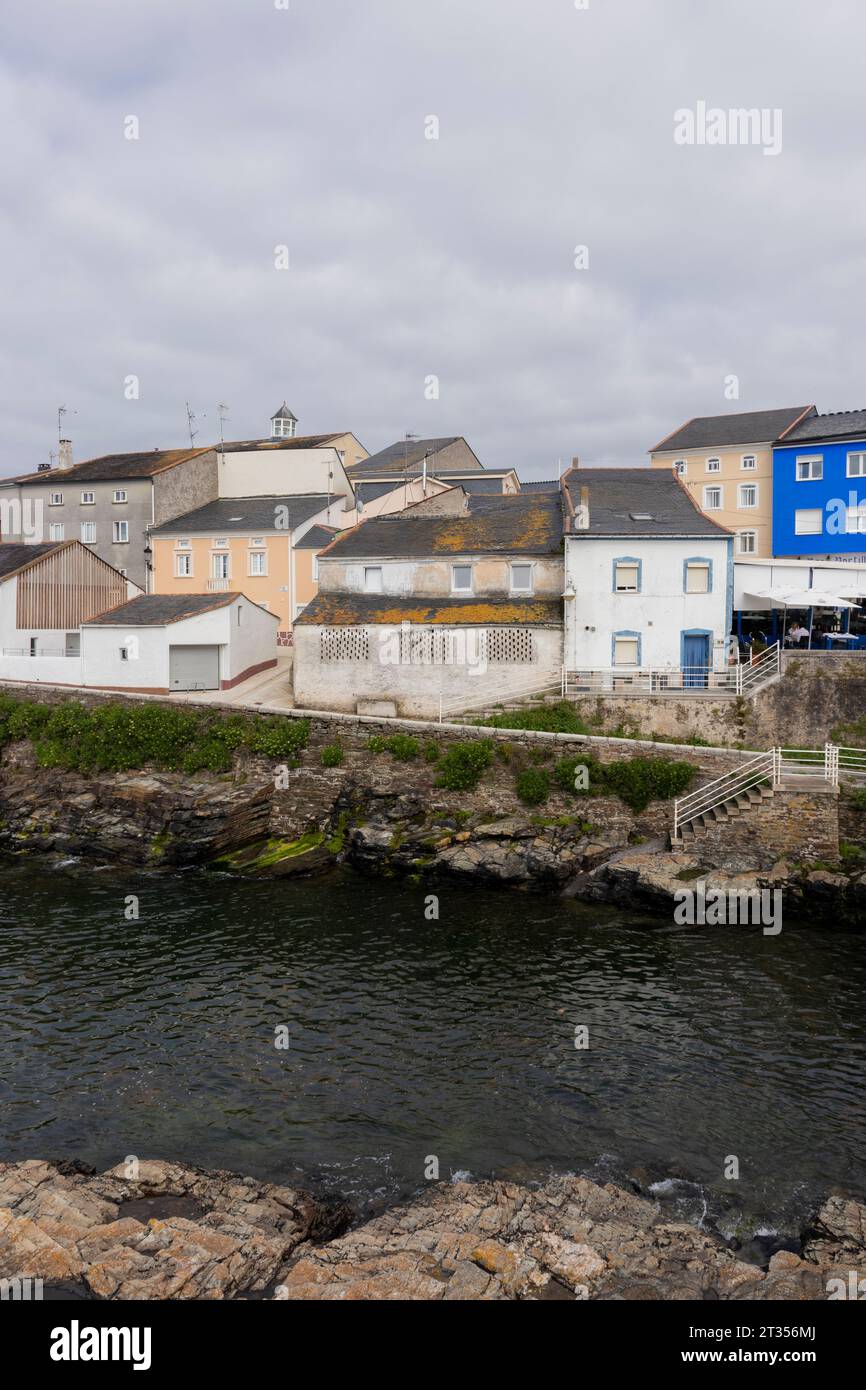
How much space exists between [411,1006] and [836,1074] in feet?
30.0

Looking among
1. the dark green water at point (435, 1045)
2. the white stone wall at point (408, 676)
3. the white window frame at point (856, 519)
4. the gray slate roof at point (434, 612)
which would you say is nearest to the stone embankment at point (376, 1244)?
the dark green water at point (435, 1045)

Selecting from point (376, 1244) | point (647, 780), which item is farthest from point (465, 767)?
point (376, 1244)

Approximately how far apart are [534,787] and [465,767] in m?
2.66

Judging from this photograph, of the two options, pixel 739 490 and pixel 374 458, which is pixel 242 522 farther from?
pixel 739 490

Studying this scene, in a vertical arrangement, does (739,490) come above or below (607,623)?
above

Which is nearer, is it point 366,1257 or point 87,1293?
point 87,1293

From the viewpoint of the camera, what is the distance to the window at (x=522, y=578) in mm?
39188

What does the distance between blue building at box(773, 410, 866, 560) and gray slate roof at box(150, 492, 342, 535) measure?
90.3ft

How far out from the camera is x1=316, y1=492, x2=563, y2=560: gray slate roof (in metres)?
39.8

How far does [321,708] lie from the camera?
3800 cm

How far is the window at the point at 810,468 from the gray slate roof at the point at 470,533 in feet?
58.8

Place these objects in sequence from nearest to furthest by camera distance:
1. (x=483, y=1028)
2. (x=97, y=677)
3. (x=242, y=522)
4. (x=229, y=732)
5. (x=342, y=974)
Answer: (x=483, y=1028)
(x=342, y=974)
(x=229, y=732)
(x=97, y=677)
(x=242, y=522)

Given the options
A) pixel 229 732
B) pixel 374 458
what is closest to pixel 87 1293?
pixel 229 732

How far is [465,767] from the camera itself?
32500 mm
